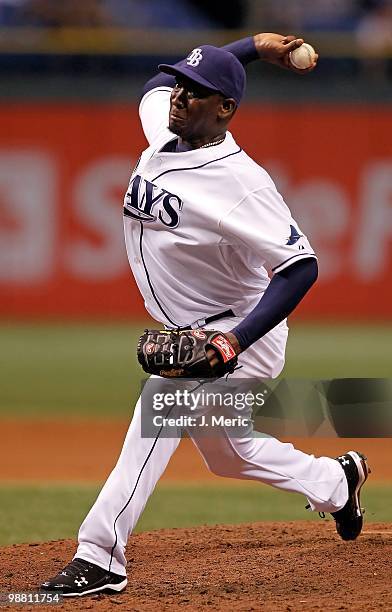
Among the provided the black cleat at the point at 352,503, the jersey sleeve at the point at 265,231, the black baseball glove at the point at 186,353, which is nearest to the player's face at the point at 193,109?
the jersey sleeve at the point at 265,231

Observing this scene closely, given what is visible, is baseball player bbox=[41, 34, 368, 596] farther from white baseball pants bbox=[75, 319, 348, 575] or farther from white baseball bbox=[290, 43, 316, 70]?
white baseball bbox=[290, 43, 316, 70]

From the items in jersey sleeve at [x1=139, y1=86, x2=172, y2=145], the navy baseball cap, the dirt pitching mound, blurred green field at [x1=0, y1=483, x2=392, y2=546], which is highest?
the navy baseball cap

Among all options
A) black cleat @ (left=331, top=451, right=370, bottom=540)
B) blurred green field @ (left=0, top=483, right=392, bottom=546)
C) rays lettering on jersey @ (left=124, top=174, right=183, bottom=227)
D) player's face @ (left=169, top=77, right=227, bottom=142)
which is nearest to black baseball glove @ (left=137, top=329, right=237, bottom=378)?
rays lettering on jersey @ (left=124, top=174, right=183, bottom=227)

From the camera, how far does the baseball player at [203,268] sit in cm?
396

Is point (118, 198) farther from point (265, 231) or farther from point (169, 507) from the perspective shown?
→ point (265, 231)

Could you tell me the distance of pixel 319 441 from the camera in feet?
26.8

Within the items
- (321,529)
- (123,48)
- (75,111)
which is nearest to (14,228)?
(75,111)

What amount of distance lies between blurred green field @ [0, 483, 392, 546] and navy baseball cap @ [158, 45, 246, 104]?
2496mm

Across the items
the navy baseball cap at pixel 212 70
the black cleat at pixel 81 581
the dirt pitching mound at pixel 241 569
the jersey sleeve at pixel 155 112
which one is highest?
the navy baseball cap at pixel 212 70

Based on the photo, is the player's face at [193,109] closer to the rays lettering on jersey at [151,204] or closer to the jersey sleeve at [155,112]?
the rays lettering on jersey at [151,204]

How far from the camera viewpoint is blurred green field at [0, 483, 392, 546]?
5.88m

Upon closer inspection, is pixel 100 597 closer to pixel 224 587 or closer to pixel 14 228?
pixel 224 587

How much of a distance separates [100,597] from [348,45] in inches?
410

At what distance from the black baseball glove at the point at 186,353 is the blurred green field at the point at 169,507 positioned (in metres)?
1.86
